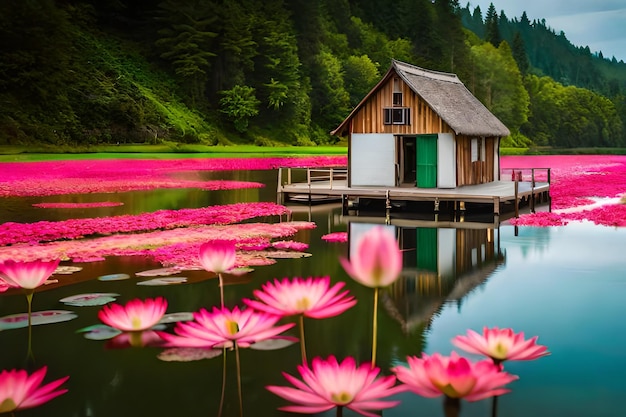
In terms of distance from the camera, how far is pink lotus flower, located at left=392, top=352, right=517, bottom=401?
7.30 ft

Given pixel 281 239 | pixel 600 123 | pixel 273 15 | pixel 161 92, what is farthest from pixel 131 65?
pixel 600 123

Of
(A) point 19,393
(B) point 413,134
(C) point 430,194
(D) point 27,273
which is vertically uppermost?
(B) point 413,134

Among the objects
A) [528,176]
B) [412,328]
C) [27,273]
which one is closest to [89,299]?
[412,328]

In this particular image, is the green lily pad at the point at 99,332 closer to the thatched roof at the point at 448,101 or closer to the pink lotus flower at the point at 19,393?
the pink lotus flower at the point at 19,393

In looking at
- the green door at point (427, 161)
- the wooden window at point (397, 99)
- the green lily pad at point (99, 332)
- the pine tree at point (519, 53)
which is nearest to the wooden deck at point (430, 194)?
the green door at point (427, 161)

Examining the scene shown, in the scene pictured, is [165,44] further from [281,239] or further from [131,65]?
[281,239]

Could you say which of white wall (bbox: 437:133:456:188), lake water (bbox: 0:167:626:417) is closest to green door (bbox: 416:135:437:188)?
white wall (bbox: 437:133:456:188)

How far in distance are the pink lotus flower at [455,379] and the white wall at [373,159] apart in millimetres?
26798

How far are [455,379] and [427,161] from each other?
26.7 m

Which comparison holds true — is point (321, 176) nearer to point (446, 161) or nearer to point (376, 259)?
point (446, 161)

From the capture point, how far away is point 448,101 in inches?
1183

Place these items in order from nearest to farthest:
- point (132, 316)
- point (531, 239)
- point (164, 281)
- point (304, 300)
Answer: point (304, 300), point (132, 316), point (164, 281), point (531, 239)

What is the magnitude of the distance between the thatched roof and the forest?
36209mm

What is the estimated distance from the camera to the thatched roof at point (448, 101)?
2817 cm
